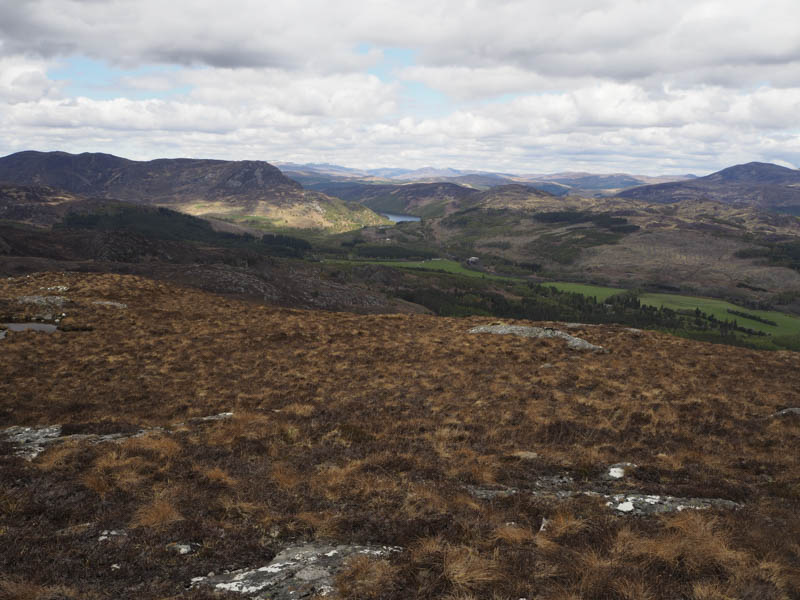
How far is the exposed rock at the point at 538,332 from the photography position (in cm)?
3803

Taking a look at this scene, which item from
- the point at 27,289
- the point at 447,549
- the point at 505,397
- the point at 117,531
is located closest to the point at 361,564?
the point at 447,549

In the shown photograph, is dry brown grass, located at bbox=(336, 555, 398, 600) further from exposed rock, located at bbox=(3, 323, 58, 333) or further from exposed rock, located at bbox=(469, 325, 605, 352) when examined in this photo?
exposed rock, located at bbox=(3, 323, 58, 333)

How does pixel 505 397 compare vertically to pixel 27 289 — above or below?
below

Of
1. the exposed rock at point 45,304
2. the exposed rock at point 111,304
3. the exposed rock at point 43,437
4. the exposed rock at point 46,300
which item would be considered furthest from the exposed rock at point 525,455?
the exposed rock at point 46,300

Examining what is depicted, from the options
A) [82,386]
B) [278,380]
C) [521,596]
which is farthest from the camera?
[278,380]

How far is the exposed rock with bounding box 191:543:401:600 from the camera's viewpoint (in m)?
8.46

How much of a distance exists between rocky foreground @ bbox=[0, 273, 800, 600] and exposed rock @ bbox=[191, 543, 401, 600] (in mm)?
58

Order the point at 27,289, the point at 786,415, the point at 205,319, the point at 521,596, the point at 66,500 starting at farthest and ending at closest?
the point at 27,289 → the point at 205,319 → the point at 786,415 → the point at 66,500 → the point at 521,596

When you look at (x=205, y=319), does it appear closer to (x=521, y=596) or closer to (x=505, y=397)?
(x=505, y=397)

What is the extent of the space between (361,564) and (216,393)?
63.4 ft

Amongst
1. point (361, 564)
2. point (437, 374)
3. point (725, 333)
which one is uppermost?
point (361, 564)

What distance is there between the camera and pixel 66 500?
12148 millimetres

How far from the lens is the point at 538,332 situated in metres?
42.2

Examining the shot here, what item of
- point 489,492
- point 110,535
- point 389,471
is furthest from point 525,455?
point 110,535
